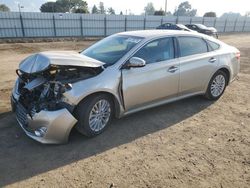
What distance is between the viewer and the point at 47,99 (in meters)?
3.80

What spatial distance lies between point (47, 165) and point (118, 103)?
1.52m

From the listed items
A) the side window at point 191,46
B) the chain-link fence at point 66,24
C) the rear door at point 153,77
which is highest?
the side window at point 191,46

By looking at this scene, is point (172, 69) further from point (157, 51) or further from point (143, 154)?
point (143, 154)

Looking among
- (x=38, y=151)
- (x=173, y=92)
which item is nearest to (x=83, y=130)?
(x=38, y=151)

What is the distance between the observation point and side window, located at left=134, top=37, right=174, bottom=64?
15.0 feet

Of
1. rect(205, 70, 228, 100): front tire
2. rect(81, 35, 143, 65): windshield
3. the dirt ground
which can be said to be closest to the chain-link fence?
the dirt ground

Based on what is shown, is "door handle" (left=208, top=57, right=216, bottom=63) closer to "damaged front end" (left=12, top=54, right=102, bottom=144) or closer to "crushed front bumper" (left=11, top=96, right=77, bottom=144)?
"damaged front end" (left=12, top=54, right=102, bottom=144)

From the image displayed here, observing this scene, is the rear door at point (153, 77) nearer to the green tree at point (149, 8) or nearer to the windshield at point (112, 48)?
the windshield at point (112, 48)

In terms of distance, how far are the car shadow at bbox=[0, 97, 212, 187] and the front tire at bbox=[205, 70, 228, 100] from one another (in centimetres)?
82

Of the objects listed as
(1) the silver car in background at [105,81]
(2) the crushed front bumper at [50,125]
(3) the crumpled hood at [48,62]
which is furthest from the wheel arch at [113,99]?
(3) the crumpled hood at [48,62]

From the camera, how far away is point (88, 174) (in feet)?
10.8

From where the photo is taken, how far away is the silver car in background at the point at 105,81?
148 inches

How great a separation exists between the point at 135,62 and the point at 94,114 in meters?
1.10

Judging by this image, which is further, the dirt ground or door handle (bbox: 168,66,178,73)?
door handle (bbox: 168,66,178,73)
